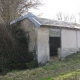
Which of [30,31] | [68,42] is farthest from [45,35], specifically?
[68,42]

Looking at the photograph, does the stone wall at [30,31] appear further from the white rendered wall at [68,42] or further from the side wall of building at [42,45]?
the white rendered wall at [68,42]

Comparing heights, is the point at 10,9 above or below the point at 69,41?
above

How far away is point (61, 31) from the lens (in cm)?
1617

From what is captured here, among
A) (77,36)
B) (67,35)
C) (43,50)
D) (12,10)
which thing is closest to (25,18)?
(43,50)

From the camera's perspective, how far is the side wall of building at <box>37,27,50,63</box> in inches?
566

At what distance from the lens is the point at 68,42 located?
1700cm

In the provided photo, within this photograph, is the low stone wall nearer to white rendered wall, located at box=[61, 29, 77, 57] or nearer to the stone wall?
white rendered wall, located at box=[61, 29, 77, 57]

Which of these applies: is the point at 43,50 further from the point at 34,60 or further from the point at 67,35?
the point at 67,35

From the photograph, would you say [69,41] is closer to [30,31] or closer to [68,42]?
[68,42]

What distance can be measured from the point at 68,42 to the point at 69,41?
0.21 meters

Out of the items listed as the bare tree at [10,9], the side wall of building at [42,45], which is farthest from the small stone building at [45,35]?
the bare tree at [10,9]

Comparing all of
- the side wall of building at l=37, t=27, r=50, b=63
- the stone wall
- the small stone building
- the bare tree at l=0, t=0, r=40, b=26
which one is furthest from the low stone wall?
the bare tree at l=0, t=0, r=40, b=26

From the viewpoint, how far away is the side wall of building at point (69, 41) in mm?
16391

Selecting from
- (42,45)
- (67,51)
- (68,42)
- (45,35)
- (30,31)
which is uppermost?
(30,31)
